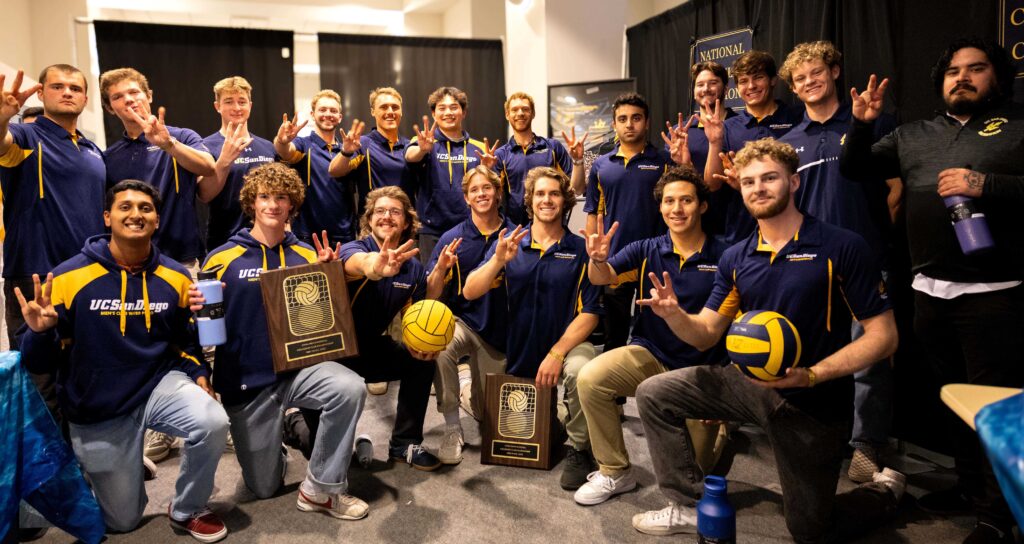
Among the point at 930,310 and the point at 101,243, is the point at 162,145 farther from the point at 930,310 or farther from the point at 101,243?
Answer: the point at 930,310

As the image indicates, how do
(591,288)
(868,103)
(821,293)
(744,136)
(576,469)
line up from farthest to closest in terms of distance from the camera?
(744,136)
(591,288)
(576,469)
(868,103)
(821,293)

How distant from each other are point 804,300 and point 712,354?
0.55 m

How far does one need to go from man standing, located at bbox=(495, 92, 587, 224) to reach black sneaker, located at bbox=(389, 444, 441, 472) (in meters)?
1.76

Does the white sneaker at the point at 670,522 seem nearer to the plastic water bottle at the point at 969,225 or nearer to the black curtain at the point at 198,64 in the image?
the plastic water bottle at the point at 969,225

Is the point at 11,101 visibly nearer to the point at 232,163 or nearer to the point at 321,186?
the point at 232,163

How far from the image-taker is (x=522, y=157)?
455 cm

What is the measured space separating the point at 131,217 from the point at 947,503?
3.44 metres

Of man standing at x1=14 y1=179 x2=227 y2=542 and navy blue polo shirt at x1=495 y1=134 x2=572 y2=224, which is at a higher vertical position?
navy blue polo shirt at x1=495 y1=134 x2=572 y2=224

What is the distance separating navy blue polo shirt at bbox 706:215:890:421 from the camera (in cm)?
246

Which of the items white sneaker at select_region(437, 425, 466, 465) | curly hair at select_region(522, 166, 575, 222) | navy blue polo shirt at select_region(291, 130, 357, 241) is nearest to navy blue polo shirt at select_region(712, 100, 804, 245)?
curly hair at select_region(522, 166, 575, 222)

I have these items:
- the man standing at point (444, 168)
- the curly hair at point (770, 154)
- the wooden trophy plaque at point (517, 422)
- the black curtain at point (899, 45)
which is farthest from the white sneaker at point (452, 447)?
the black curtain at point (899, 45)

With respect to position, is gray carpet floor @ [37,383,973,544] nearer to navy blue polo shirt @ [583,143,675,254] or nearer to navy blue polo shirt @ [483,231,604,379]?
navy blue polo shirt @ [483,231,604,379]

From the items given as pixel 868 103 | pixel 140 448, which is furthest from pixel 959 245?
pixel 140 448

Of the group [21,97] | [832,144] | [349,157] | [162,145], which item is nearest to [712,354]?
[832,144]
